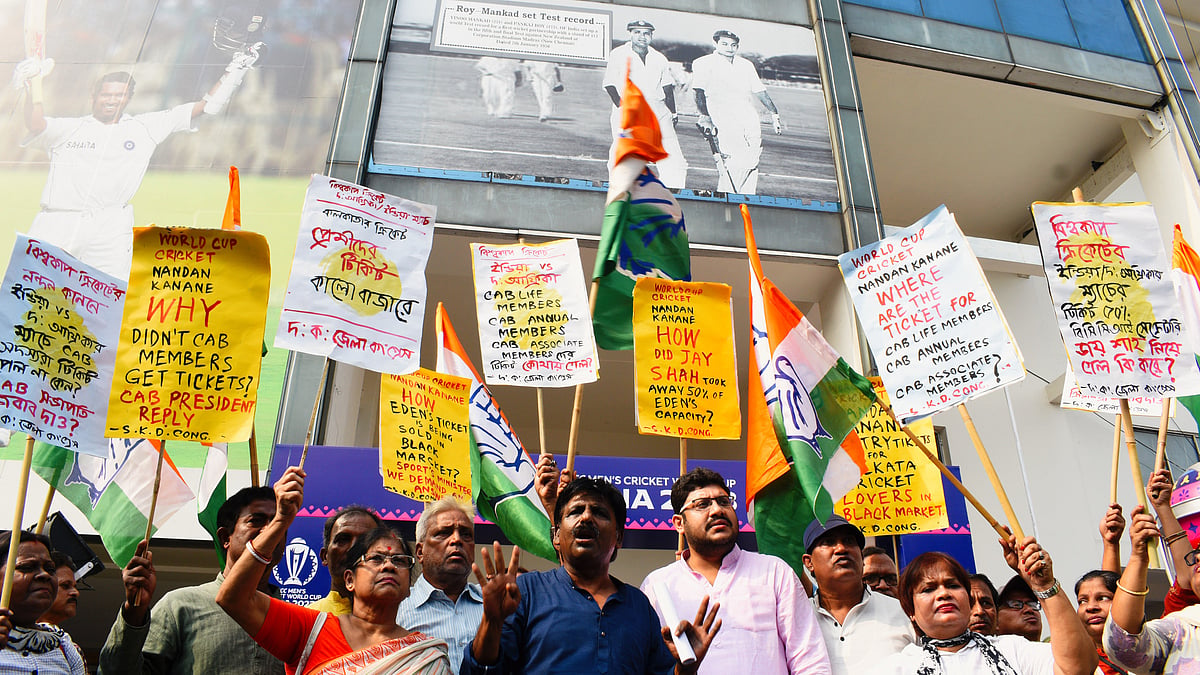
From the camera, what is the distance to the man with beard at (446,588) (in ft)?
11.8

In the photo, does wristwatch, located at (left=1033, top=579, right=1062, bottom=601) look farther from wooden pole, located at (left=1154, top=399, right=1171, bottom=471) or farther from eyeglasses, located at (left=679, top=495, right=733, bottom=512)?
eyeglasses, located at (left=679, top=495, right=733, bottom=512)

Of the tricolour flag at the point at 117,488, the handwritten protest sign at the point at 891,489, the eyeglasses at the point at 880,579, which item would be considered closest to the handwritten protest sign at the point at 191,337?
the tricolour flag at the point at 117,488

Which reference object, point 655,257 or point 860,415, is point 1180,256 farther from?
point 655,257

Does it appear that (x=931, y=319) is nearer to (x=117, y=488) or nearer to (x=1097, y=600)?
(x=1097, y=600)

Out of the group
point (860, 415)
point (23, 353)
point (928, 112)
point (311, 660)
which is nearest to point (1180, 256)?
point (860, 415)

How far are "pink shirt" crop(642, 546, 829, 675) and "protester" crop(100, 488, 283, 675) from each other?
1463 millimetres

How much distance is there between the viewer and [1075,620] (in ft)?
10.2

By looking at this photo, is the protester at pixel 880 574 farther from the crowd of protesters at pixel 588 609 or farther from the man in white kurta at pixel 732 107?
the man in white kurta at pixel 732 107

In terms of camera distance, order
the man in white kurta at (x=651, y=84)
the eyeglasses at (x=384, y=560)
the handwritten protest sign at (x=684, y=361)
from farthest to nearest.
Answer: the man in white kurta at (x=651, y=84) → the handwritten protest sign at (x=684, y=361) → the eyeglasses at (x=384, y=560)

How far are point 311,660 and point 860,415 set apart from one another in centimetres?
326

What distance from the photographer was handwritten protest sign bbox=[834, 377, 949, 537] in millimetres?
5254

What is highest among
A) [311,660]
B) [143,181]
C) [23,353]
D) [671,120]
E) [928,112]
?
[928,112]

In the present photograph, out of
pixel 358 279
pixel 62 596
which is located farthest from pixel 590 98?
pixel 62 596

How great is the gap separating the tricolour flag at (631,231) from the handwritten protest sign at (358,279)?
3.59 feet
